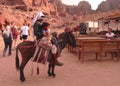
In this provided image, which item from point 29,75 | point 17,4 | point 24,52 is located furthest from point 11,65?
point 17,4

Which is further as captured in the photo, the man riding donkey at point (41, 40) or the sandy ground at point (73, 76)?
the man riding donkey at point (41, 40)

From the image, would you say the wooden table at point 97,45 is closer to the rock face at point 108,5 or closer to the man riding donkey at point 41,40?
the man riding donkey at point 41,40

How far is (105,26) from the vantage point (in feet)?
74.1

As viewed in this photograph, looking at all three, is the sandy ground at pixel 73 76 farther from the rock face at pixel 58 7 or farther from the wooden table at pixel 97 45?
the rock face at pixel 58 7

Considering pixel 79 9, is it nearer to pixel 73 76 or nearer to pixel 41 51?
pixel 73 76

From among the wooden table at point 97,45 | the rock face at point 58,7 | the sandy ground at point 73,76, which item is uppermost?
the rock face at point 58,7

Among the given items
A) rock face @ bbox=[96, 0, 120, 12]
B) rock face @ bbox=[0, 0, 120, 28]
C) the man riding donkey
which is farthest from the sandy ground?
rock face @ bbox=[96, 0, 120, 12]

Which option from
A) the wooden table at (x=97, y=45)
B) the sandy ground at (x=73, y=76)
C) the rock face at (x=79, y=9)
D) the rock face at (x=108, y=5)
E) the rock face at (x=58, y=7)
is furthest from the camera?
the rock face at (x=108, y=5)

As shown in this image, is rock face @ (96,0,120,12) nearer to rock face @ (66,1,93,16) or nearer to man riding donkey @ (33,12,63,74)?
rock face @ (66,1,93,16)

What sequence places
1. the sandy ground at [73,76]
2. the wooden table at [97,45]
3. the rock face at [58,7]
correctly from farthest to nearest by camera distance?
the rock face at [58,7]
the wooden table at [97,45]
the sandy ground at [73,76]

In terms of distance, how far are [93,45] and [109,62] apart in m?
1.07

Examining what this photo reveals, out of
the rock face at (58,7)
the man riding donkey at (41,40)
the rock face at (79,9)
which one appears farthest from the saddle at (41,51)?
the rock face at (79,9)

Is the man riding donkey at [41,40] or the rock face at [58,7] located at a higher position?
the rock face at [58,7]

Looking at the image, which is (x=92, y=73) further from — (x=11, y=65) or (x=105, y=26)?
(x=105, y=26)
